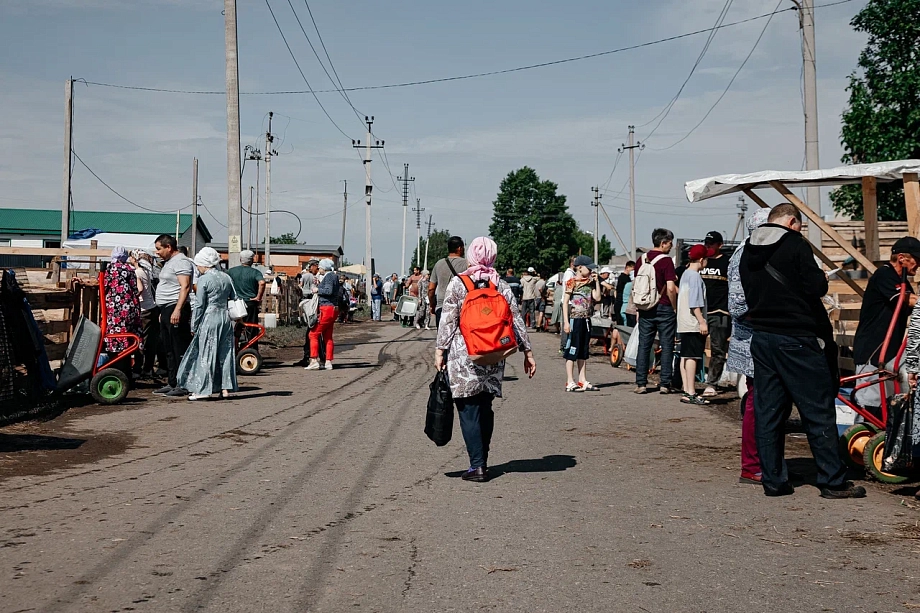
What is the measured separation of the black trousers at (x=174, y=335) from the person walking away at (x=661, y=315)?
5995mm

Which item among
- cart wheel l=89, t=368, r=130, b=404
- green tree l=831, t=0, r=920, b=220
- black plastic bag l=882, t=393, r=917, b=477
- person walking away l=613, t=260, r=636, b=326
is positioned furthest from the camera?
green tree l=831, t=0, r=920, b=220

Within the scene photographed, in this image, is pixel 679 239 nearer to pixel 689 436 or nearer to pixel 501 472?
pixel 689 436

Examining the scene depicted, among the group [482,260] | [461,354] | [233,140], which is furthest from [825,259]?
[233,140]

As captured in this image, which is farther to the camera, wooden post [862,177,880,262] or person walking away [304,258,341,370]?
person walking away [304,258,341,370]

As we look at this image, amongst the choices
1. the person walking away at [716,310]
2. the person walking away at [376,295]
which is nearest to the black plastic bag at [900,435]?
the person walking away at [716,310]

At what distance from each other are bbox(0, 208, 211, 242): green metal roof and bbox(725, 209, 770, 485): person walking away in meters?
71.3

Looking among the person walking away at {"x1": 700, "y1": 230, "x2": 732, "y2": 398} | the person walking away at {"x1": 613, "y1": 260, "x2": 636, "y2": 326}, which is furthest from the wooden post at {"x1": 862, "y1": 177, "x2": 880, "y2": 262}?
the person walking away at {"x1": 613, "y1": 260, "x2": 636, "y2": 326}

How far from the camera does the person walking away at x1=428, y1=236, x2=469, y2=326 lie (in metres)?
12.1

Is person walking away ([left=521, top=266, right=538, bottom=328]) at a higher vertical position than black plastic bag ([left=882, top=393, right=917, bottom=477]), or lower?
higher

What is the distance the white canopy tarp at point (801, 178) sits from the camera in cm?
1003

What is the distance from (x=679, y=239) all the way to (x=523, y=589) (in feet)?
71.4

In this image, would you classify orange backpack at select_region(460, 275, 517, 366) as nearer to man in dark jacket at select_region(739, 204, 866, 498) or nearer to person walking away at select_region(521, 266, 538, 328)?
man in dark jacket at select_region(739, 204, 866, 498)

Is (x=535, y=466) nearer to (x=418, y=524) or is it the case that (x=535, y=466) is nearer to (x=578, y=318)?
(x=418, y=524)

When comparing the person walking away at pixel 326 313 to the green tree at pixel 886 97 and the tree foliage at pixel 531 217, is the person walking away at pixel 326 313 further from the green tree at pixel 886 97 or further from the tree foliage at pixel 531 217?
the tree foliage at pixel 531 217
